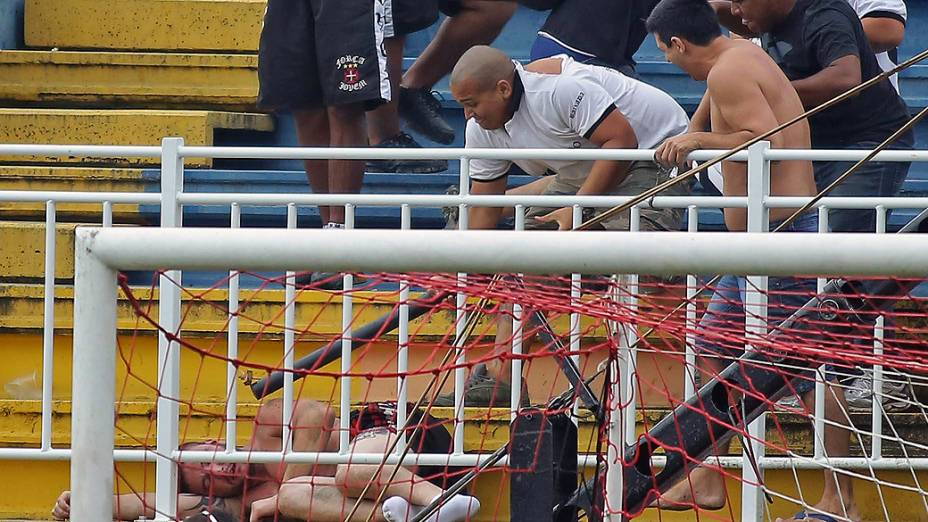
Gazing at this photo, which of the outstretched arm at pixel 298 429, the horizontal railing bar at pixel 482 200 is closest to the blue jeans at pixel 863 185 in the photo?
the horizontal railing bar at pixel 482 200

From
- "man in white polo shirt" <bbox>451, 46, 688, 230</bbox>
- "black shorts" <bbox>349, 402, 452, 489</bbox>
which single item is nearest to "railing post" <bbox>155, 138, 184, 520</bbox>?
"black shorts" <bbox>349, 402, 452, 489</bbox>

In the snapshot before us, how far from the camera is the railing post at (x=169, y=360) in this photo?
4.26 metres

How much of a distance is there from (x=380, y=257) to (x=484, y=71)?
9.32ft

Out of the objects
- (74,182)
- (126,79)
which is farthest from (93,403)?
(126,79)

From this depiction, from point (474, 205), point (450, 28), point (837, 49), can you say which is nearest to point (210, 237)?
point (474, 205)

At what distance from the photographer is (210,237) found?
214 cm

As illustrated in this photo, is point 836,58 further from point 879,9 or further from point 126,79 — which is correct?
point 126,79

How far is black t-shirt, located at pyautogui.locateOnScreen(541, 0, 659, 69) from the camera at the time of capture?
6.09 meters

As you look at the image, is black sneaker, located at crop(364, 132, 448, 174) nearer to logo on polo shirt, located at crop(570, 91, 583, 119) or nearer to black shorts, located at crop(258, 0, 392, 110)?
black shorts, located at crop(258, 0, 392, 110)

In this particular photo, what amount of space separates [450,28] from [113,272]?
185 inches

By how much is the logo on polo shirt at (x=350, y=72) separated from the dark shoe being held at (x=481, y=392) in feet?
4.99

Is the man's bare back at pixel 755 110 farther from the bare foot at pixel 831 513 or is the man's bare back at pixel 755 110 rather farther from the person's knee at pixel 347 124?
the person's knee at pixel 347 124

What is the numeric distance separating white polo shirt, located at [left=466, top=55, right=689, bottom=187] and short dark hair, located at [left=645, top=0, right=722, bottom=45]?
32 cm

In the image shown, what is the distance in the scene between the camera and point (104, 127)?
6973 millimetres
